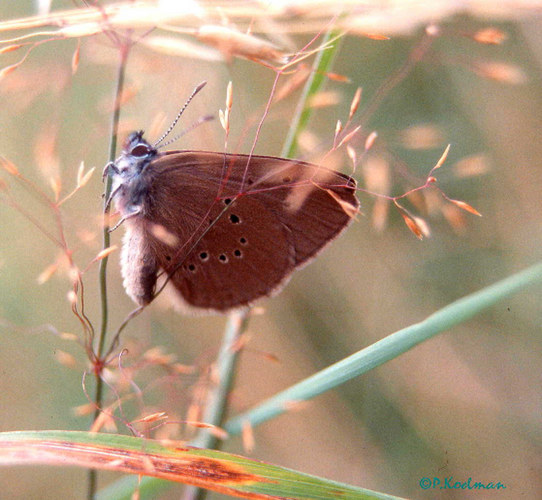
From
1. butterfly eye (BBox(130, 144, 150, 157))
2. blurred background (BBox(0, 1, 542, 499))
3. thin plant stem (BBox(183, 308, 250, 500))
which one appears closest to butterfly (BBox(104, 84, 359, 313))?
butterfly eye (BBox(130, 144, 150, 157))

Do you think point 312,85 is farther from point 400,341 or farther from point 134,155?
point 400,341

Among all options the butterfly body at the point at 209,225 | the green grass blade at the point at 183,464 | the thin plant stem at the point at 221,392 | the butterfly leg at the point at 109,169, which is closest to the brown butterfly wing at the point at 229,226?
the butterfly body at the point at 209,225

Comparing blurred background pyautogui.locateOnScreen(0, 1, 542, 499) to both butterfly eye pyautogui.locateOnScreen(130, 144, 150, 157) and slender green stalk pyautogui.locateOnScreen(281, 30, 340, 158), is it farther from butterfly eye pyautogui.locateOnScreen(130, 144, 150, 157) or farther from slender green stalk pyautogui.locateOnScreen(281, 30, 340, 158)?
slender green stalk pyautogui.locateOnScreen(281, 30, 340, 158)

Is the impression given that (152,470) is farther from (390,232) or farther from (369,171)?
(390,232)

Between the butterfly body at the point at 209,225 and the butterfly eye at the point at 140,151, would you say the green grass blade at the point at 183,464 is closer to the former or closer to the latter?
the butterfly body at the point at 209,225

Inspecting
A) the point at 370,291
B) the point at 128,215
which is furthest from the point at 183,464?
the point at 370,291

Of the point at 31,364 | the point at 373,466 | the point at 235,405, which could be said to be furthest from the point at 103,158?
the point at 373,466

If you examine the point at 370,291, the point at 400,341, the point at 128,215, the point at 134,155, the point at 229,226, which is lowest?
the point at 400,341
